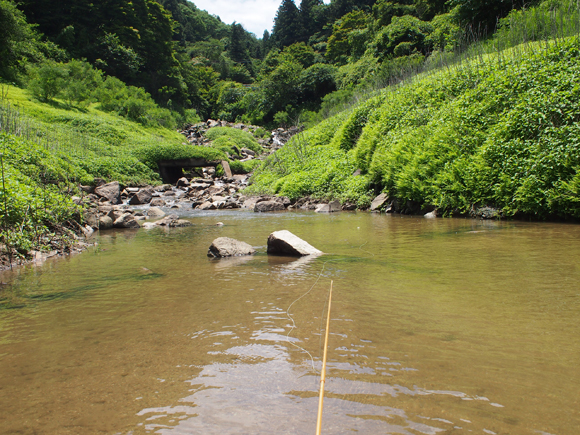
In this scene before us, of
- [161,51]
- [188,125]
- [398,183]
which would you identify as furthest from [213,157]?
[161,51]

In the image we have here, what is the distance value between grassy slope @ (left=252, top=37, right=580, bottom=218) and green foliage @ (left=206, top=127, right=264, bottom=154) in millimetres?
19647

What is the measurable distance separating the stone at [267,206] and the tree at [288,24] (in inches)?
2686

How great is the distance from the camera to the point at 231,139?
3475cm

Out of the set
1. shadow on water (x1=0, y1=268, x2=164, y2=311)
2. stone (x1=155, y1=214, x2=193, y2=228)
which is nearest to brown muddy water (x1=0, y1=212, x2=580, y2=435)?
shadow on water (x1=0, y1=268, x2=164, y2=311)

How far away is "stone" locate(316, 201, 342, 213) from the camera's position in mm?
12367

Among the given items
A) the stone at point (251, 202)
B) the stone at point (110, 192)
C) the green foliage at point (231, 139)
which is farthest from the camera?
the green foliage at point (231, 139)

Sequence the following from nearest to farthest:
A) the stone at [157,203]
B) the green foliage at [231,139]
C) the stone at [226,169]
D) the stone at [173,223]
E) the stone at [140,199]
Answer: the stone at [173,223]
the stone at [157,203]
the stone at [140,199]
the stone at [226,169]
the green foliage at [231,139]

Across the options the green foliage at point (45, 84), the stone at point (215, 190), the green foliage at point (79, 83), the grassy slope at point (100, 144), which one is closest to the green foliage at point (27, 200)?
the grassy slope at point (100, 144)

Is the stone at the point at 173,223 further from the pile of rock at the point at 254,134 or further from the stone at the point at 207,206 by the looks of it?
the pile of rock at the point at 254,134

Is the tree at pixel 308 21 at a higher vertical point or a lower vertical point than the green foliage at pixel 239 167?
higher

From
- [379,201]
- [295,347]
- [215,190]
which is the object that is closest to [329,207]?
[379,201]

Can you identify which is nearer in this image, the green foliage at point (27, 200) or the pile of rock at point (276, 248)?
the green foliage at point (27, 200)

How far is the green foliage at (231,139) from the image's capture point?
108ft

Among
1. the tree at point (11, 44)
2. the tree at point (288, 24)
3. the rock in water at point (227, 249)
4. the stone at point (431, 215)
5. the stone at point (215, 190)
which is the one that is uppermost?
the tree at point (288, 24)
